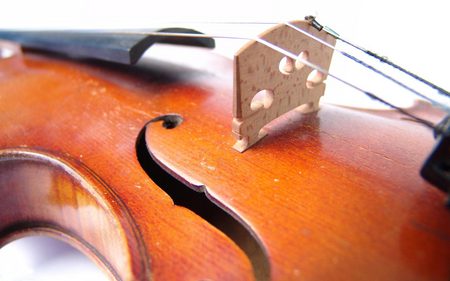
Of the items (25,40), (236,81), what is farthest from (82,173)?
(25,40)

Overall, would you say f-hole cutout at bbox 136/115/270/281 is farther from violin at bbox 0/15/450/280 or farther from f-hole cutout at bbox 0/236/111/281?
f-hole cutout at bbox 0/236/111/281

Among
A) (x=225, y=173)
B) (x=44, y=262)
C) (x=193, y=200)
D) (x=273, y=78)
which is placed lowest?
(x=44, y=262)

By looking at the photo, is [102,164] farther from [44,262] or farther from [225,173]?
[44,262]

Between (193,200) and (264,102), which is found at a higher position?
(264,102)

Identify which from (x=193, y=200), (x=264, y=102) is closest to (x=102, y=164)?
(x=193, y=200)

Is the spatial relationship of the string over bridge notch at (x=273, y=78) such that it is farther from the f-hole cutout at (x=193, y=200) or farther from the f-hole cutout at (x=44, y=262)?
the f-hole cutout at (x=44, y=262)

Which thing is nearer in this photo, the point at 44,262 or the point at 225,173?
the point at 225,173
